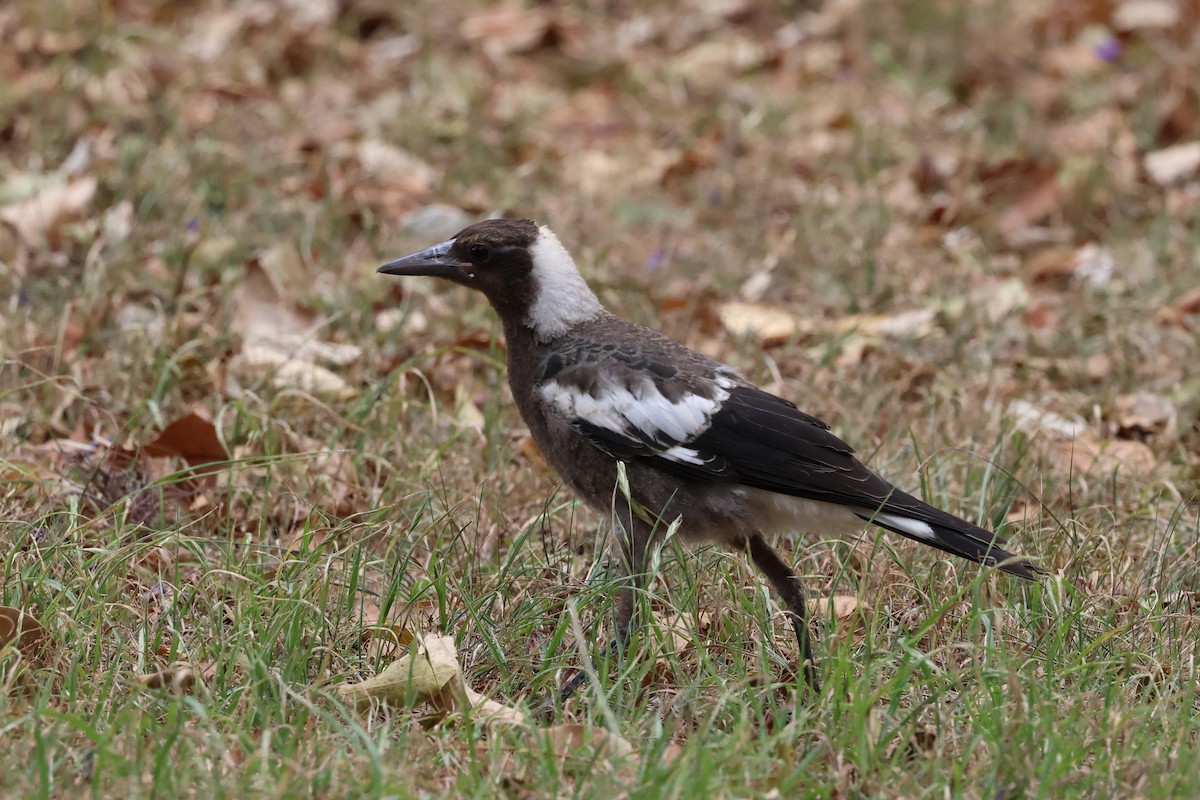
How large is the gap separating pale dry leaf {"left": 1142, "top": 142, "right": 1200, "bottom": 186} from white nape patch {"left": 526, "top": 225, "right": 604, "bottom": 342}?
3.85 m

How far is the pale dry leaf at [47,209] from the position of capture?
564 centimetres

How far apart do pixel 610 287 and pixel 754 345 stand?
60 cm

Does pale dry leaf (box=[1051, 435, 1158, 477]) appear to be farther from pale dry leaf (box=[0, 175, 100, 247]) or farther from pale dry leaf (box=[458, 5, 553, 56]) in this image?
pale dry leaf (box=[458, 5, 553, 56])

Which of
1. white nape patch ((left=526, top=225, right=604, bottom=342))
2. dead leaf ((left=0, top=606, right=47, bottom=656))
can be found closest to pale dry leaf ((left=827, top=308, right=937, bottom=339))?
white nape patch ((left=526, top=225, right=604, bottom=342))

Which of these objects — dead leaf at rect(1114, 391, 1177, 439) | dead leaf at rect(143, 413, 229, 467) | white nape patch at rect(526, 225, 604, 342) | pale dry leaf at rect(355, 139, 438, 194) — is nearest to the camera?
white nape patch at rect(526, 225, 604, 342)

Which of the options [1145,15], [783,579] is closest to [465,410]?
[783,579]

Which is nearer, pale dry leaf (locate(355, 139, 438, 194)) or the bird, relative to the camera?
the bird

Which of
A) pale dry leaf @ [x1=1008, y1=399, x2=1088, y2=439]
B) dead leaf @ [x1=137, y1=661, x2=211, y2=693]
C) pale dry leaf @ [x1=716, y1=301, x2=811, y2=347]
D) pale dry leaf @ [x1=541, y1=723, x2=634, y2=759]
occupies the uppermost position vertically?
dead leaf @ [x1=137, y1=661, x2=211, y2=693]

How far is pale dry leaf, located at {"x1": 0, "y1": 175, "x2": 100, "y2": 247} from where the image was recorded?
5637 millimetres

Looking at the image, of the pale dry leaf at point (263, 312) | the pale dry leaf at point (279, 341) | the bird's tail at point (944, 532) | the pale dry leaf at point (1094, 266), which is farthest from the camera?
the pale dry leaf at point (1094, 266)

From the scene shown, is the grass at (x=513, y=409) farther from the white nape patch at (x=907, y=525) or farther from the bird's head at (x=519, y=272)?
the bird's head at (x=519, y=272)

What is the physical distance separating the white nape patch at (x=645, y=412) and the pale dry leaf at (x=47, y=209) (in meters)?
2.80

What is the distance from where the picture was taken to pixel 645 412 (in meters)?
3.72

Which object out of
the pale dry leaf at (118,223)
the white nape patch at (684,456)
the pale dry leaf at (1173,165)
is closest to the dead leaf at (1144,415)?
the white nape patch at (684,456)
